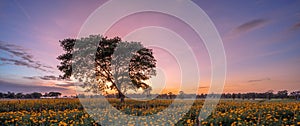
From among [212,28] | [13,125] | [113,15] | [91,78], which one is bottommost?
[13,125]

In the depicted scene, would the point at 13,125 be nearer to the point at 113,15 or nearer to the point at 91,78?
the point at 113,15

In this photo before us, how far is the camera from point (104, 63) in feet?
86.0

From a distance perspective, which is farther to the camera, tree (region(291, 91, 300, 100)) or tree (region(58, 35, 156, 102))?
tree (region(291, 91, 300, 100))

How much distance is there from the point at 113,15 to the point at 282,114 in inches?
484

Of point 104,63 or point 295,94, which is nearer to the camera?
point 104,63

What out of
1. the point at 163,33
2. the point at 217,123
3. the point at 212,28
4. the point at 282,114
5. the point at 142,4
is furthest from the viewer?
the point at 163,33

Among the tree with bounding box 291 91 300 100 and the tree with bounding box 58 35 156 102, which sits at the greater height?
the tree with bounding box 58 35 156 102

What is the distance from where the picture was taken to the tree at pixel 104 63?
25.7 m

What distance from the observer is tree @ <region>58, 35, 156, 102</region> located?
84.2 feet

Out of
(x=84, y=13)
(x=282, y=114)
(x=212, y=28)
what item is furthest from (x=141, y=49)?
(x=282, y=114)

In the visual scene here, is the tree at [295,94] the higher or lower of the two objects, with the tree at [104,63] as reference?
lower

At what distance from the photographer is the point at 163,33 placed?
20.1 m

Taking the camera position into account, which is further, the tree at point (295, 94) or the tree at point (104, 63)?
the tree at point (295, 94)

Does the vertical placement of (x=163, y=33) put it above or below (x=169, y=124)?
above
